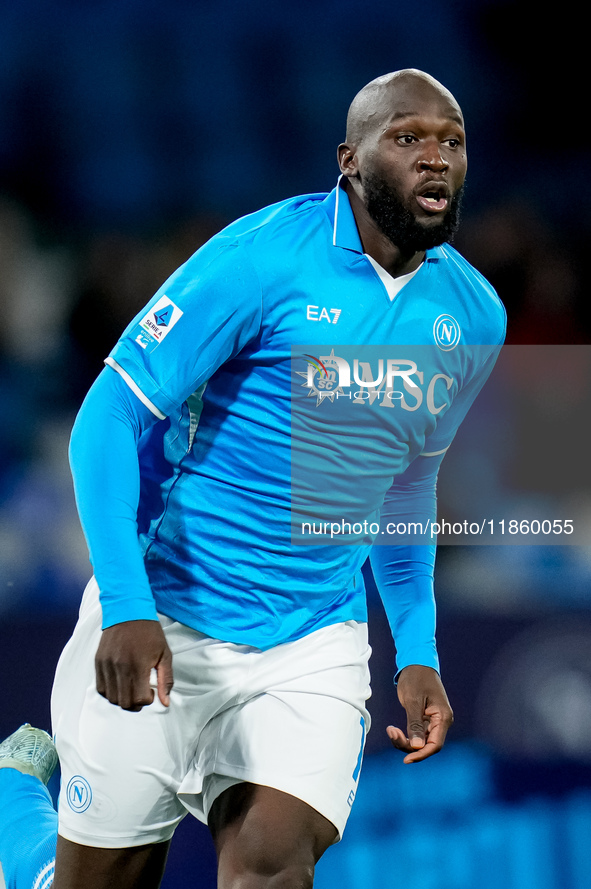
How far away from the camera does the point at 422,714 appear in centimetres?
151

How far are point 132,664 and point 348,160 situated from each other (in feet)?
2.92

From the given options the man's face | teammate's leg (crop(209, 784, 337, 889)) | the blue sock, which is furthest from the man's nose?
the blue sock

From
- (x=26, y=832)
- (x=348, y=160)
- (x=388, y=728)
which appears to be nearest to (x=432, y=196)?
(x=348, y=160)

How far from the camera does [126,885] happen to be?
56.7 inches

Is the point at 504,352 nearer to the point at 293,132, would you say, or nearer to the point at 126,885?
the point at 293,132

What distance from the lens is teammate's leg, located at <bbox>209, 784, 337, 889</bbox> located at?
48.9 inches

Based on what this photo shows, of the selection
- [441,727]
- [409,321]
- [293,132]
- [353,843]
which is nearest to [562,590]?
[353,843]

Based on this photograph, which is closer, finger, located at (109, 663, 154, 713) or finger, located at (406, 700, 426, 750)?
finger, located at (109, 663, 154, 713)

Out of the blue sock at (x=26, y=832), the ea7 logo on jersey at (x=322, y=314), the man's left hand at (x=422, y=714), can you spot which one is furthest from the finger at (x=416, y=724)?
the blue sock at (x=26, y=832)

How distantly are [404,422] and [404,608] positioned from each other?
37 cm

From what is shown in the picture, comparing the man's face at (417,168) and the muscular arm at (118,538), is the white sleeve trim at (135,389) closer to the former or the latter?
the muscular arm at (118,538)

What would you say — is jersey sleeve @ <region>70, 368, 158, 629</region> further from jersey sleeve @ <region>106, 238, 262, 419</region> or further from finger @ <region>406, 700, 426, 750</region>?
finger @ <region>406, 700, 426, 750</region>

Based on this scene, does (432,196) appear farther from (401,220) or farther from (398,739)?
(398,739)

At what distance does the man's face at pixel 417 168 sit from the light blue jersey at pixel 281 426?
64mm
